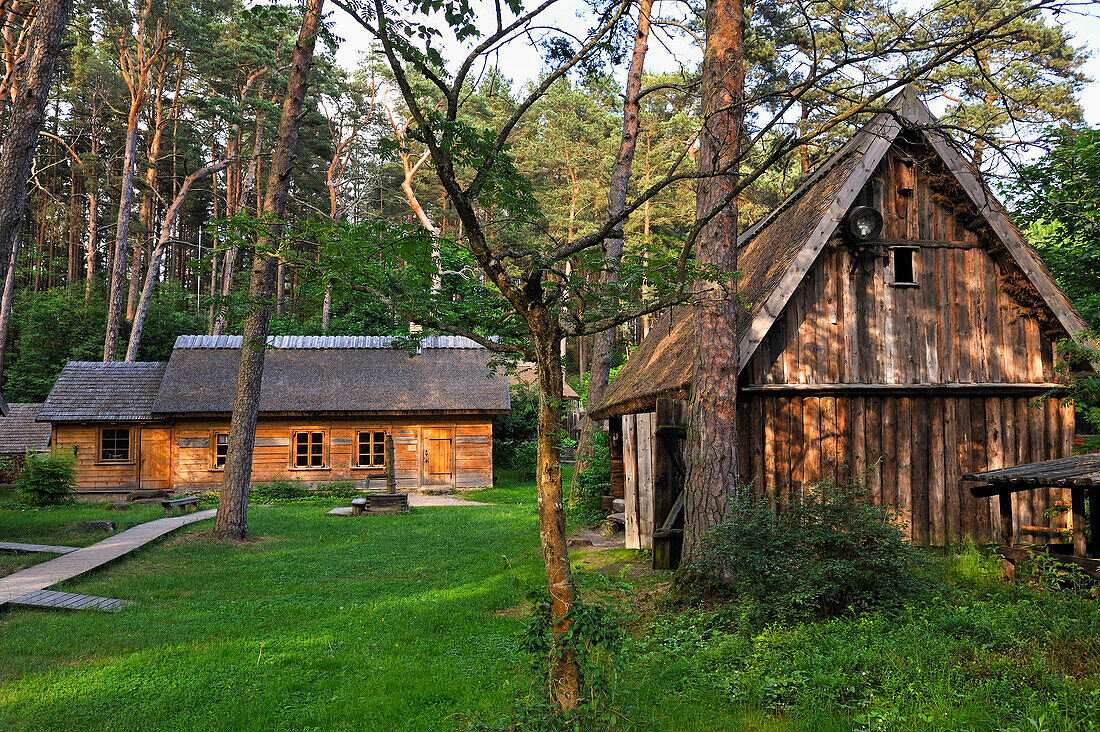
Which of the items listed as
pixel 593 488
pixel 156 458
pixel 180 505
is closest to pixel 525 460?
pixel 593 488

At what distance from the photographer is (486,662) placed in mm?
5863

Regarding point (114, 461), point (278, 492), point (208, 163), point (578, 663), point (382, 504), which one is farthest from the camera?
→ point (208, 163)

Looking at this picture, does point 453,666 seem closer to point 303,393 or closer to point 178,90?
point 303,393

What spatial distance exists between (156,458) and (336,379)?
6487mm

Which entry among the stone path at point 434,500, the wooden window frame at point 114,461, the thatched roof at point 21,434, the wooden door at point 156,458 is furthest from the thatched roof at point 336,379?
the thatched roof at point 21,434

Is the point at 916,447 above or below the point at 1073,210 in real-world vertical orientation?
below

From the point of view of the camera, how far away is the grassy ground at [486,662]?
4.30 m

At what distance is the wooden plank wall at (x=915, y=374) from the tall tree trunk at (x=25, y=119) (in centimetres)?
1078

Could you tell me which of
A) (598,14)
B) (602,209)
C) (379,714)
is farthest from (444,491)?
(598,14)

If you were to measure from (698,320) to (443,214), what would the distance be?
104ft

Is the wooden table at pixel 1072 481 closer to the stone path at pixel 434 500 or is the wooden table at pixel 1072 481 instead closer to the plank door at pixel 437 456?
the stone path at pixel 434 500

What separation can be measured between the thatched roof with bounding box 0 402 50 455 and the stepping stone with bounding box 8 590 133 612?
19.1m

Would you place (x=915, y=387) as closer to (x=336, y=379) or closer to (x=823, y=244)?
(x=823, y=244)

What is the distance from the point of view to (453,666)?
5789 mm
